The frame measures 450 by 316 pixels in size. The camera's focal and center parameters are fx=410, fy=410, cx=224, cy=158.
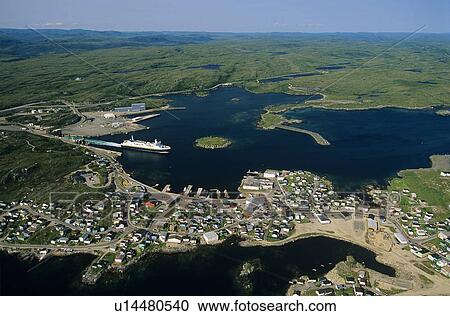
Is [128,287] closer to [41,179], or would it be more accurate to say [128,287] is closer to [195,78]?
[41,179]

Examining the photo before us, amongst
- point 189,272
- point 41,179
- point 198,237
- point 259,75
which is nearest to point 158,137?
point 41,179

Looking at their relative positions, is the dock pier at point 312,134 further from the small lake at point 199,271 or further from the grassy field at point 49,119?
the grassy field at point 49,119

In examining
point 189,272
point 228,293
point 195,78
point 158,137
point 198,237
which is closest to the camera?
point 228,293

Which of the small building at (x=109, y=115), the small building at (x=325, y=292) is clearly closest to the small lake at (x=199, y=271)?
the small building at (x=325, y=292)

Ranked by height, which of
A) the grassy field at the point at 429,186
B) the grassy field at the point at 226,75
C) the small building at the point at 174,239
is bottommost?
the grassy field at the point at 226,75

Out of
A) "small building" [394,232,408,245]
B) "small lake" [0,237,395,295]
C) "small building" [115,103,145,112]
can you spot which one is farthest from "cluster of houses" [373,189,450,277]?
"small building" [115,103,145,112]

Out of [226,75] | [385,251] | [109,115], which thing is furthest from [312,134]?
[226,75]

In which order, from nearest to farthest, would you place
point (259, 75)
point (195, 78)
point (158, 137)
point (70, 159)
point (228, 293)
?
1. point (228, 293)
2. point (70, 159)
3. point (158, 137)
4. point (195, 78)
5. point (259, 75)
